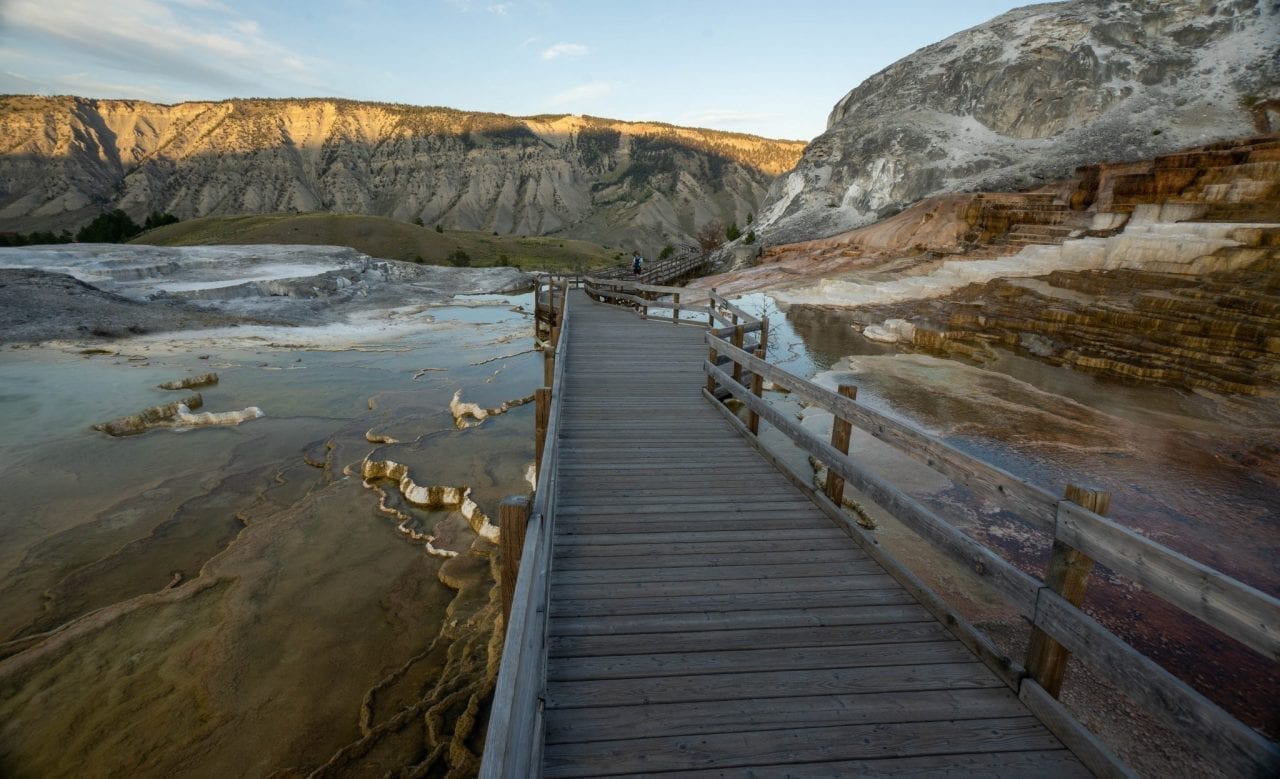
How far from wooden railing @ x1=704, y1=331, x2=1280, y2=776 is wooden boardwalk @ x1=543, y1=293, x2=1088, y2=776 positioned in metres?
0.20

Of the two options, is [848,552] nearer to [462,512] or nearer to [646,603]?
[646,603]

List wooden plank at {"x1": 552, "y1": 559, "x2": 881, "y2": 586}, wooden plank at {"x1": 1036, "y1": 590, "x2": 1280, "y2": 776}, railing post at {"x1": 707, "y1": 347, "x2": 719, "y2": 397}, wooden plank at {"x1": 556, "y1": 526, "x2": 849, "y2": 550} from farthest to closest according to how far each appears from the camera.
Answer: railing post at {"x1": 707, "y1": 347, "x2": 719, "y2": 397} → wooden plank at {"x1": 556, "y1": 526, "x2": 849, "y2": 550} → wooden plank at {"x1": 552, "y1": 559, "x2": 881, "y2": 586} → wooden plank at {"x1": 1036, "y1": 590, "x2": 1280, "y2": 776}

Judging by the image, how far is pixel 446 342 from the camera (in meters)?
25.7

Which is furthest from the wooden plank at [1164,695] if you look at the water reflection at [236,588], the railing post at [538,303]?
the railing post at [538,303]

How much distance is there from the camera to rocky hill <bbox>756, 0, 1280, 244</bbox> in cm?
3394

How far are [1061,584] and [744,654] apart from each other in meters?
1.71

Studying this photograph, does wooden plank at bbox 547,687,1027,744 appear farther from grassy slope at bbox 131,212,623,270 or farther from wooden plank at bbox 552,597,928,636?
grassy slope at bbox 131,212,623,270

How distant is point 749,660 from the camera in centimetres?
337

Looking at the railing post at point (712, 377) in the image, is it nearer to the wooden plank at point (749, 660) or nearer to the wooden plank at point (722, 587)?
the wooden plank at point (722, 587)

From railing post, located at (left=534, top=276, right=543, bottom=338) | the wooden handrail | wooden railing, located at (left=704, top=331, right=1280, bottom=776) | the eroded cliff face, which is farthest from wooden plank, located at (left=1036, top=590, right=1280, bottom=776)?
railing post, located at (left=534, top=276, right=543, bottom=338)

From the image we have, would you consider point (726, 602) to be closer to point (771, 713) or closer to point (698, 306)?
point (771, 713)

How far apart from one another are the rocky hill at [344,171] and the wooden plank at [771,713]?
356ft

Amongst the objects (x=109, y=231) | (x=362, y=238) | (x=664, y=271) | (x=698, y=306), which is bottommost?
(x=698, y=306)

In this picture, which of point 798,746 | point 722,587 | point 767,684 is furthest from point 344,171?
point 798,746
